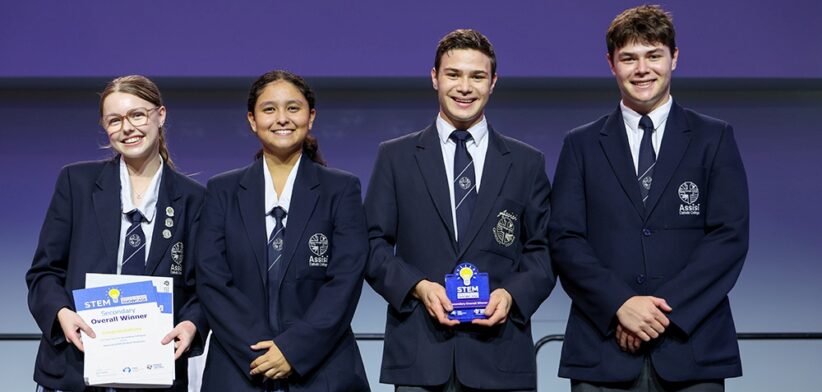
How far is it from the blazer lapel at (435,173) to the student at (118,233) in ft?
2.57

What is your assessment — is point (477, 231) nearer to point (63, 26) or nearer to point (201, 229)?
point (201, 229)

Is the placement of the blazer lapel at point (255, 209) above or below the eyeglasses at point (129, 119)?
below

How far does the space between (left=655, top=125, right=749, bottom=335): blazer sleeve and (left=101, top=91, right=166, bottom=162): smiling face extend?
175cm

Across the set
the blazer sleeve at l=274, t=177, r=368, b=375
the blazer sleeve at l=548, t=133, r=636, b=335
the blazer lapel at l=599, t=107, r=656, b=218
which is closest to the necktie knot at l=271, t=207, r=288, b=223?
the blazer sleeve at l=274, t=177, r=368, b=375

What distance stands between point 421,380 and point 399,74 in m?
2.36

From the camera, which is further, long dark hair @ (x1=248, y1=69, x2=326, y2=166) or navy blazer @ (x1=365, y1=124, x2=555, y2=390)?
long dark hair @ (x1=248, y1=69, x2=326, y2=166)

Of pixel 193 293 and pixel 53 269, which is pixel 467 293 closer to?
pixel 193 293

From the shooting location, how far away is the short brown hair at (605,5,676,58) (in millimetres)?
3115

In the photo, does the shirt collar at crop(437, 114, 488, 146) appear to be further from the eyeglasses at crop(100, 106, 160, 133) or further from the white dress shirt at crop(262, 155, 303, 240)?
the eyeglasses at crop(100, 106, 160, 133)

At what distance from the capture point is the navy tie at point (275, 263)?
302cm

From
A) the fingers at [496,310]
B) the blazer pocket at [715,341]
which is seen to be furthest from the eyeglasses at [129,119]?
the blazer pocket at [715,341]

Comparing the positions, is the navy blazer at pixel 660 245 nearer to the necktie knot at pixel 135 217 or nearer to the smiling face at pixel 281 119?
the smiling face at pixel 281 119

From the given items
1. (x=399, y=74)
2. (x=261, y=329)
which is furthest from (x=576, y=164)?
(x=399, y=74)

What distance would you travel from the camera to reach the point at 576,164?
124 inches
